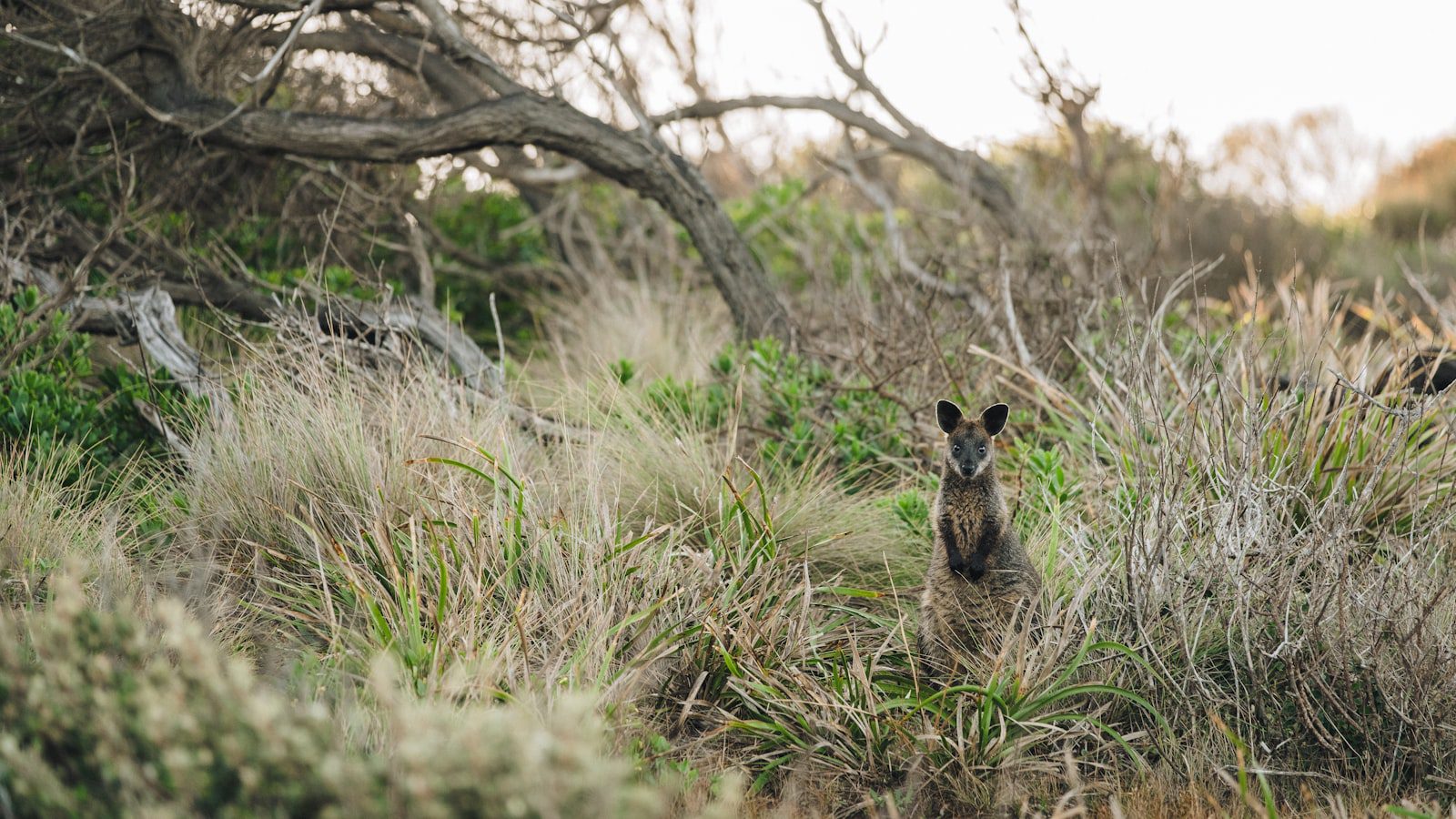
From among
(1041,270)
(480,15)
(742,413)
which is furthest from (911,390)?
(480,15)

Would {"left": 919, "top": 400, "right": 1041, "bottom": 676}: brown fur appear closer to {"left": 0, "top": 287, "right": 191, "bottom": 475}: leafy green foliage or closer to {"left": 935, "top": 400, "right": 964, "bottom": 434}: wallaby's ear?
{"left": 935, "top": 400, "right": 964, "bottom": 434}: wallaby's ear

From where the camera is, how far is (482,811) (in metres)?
2.55

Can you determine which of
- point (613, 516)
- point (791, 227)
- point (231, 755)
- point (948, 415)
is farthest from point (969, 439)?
point (791, 227)

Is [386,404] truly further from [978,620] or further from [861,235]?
[861,235]

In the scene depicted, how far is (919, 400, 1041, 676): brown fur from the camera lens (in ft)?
15.0

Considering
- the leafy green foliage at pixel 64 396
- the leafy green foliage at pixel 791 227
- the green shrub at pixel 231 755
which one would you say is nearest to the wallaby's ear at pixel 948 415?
the green shrub at pixel 231 755

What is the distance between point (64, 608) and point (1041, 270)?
7010 millimetres

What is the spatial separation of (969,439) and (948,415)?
5.2 inches

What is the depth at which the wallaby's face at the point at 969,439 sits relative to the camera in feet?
15.1

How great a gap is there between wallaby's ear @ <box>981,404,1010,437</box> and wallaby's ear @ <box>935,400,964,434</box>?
0.35 feet

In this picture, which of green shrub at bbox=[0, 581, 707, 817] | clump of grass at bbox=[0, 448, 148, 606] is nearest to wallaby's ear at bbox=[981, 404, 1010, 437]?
green shrub at bbox=[0, 581, 707, 817]

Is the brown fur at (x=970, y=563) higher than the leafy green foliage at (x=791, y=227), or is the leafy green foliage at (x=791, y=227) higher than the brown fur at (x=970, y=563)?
the leafy green foliage at (x=791, y=227)

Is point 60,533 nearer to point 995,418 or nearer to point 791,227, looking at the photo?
point 995,418

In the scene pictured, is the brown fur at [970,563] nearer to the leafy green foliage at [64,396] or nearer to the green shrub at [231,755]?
the green shrub at [231,755]
